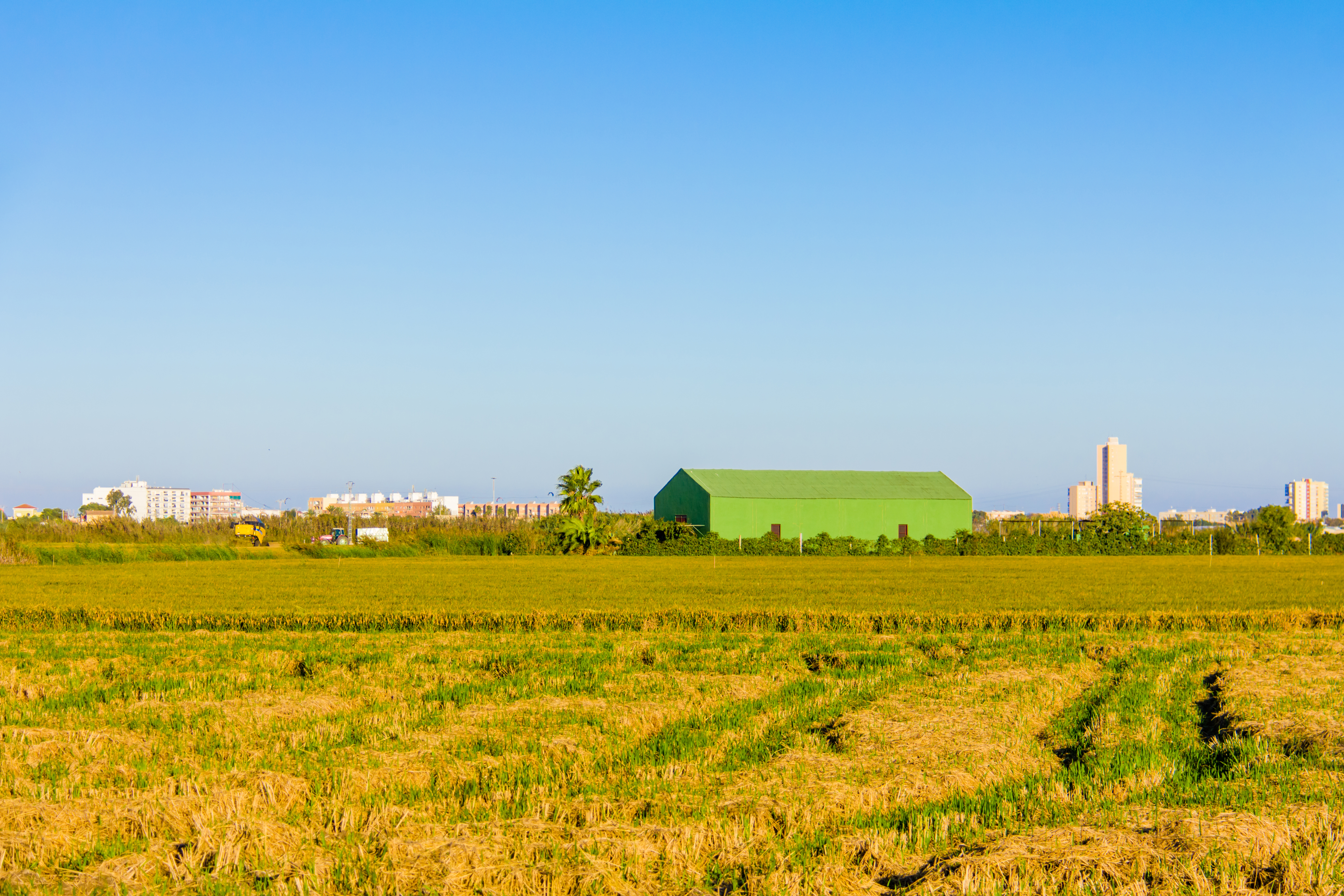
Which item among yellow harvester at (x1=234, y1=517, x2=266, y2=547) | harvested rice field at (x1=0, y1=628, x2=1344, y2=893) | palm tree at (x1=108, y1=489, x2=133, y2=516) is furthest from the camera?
palm tree at (x1=108, y1=489, x2=133, y2=516)

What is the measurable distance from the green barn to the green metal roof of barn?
67mm

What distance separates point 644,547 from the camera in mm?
57594

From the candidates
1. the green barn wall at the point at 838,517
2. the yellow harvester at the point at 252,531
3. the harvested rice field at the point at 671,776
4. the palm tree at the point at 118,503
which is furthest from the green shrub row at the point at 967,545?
the palm tree at the point at 118,503

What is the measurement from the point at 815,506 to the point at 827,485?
4.02 meters

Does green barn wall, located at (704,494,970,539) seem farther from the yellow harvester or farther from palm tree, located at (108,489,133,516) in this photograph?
palm tree, located at (108,489,133,516)

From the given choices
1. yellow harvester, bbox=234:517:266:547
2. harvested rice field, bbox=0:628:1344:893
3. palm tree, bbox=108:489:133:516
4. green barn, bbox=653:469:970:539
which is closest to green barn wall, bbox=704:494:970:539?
green barn, bbox=653:469:970:539

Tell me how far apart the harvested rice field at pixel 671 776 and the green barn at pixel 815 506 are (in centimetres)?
4738

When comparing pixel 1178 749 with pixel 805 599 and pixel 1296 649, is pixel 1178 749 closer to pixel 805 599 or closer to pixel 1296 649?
pixel 1296 649

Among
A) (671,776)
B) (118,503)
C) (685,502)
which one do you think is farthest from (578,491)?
(118,503)

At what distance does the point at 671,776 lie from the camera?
7.48 meters

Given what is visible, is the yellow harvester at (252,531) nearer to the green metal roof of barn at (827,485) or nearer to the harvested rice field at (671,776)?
the green metal roof of barn at (827,485)

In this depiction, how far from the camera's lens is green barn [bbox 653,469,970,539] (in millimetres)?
61156

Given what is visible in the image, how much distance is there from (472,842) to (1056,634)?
45.9 ft

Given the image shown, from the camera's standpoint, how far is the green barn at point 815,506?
201ft
